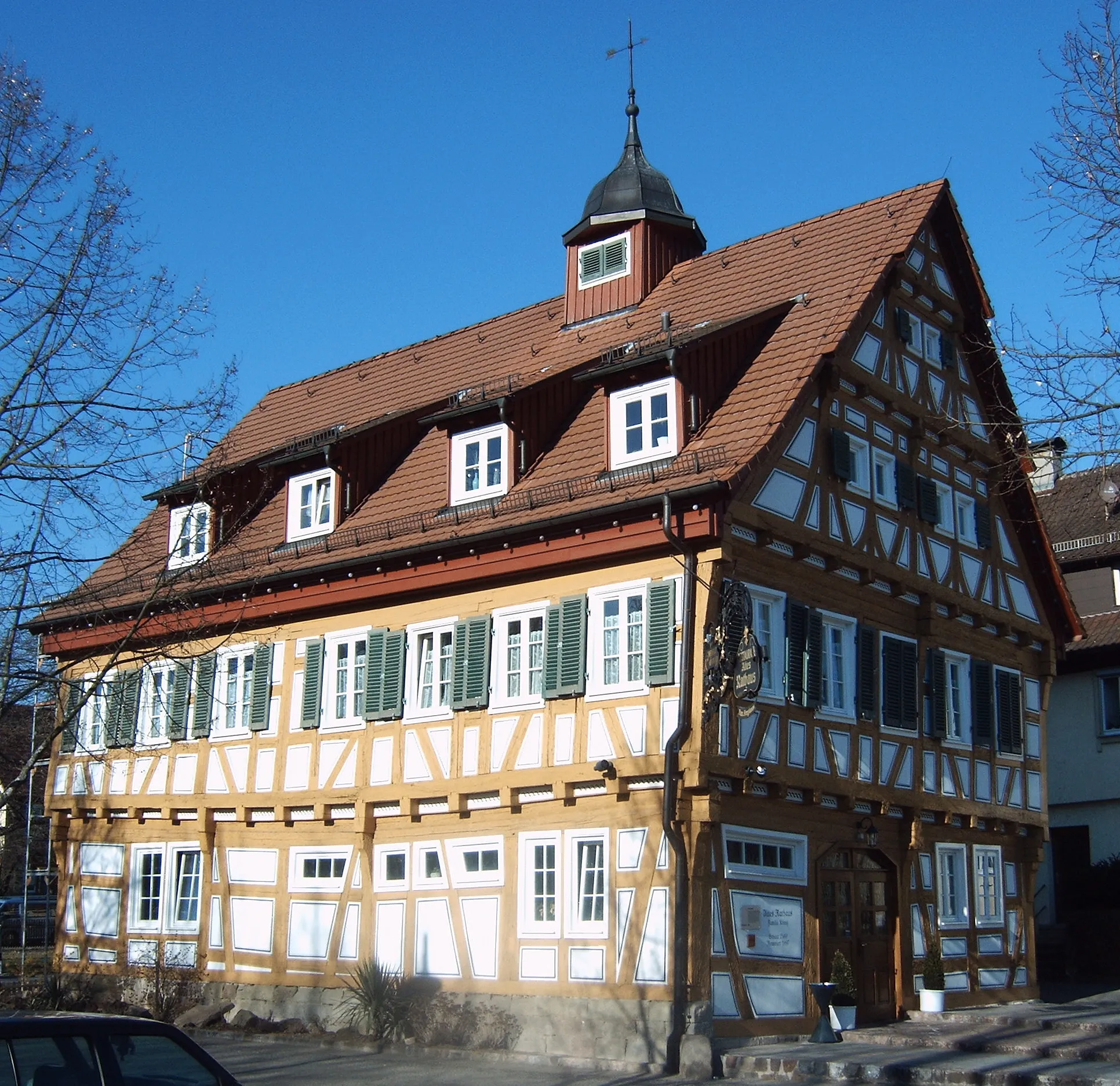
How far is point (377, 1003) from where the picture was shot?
20.1 m

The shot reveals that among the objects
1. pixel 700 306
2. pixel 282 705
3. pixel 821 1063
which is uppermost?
pixel 700 306

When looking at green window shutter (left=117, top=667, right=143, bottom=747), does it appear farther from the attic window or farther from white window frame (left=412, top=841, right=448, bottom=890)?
the attic window

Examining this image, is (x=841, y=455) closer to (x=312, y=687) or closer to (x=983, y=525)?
(x=983, y=525)

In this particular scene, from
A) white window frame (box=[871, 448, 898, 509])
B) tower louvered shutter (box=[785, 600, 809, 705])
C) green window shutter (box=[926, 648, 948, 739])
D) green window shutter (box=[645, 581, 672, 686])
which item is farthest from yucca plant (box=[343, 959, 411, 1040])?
white window frame (box=[871, 448, 898, 509])

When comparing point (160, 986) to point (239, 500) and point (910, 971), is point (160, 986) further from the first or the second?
point (910, 971)

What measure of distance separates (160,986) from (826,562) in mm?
11669

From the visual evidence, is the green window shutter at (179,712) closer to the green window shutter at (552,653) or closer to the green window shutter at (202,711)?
the green window shutter at (202,711)

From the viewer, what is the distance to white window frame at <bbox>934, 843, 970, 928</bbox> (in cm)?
2258

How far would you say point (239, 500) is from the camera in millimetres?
26016

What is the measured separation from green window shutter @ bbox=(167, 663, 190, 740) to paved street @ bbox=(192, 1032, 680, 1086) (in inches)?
206

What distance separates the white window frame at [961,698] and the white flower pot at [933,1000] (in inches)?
142

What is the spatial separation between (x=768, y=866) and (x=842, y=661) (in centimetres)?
311

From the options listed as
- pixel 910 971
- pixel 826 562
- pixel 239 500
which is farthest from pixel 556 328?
pixel 910 971

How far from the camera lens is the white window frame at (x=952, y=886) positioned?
2258 centimetres
